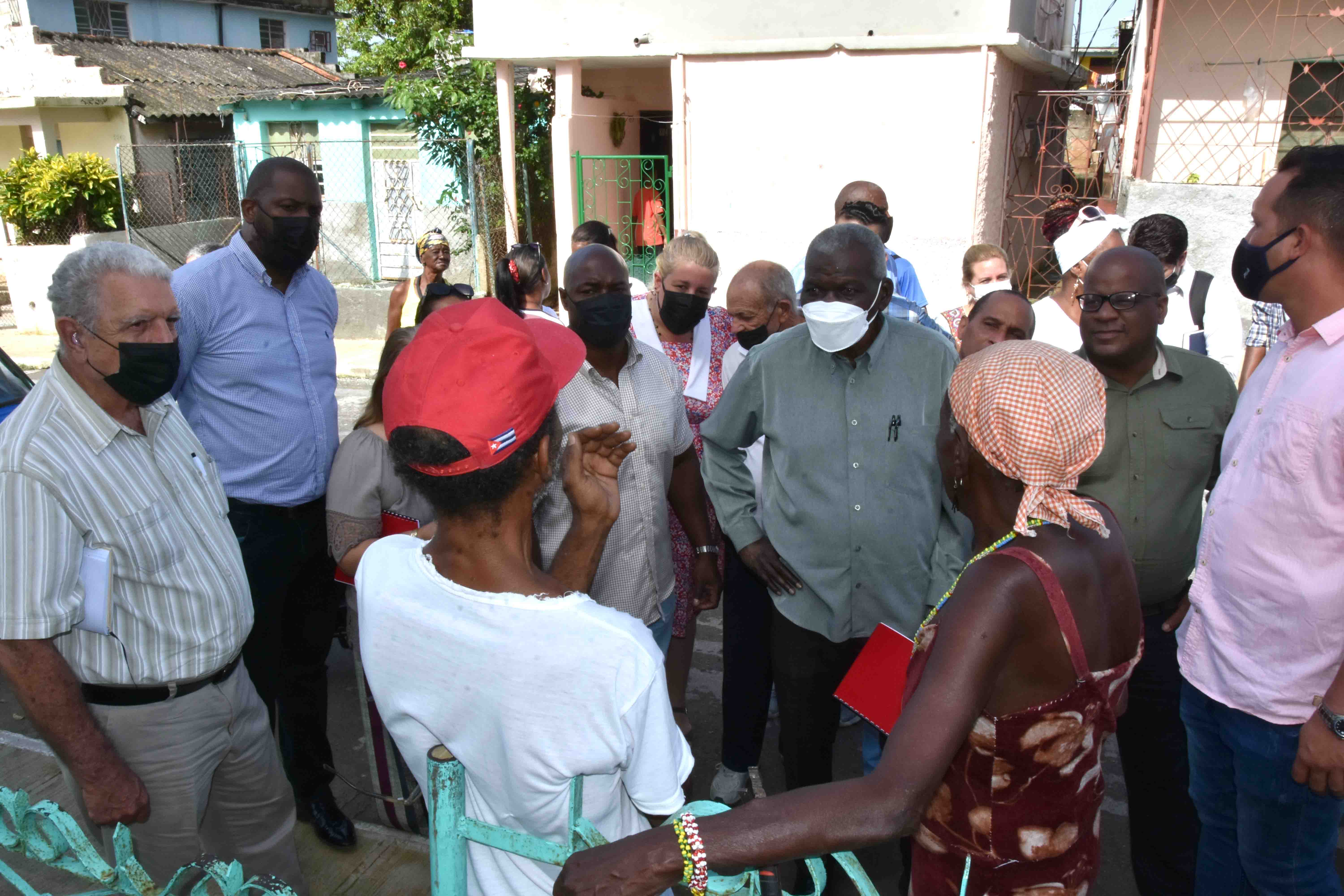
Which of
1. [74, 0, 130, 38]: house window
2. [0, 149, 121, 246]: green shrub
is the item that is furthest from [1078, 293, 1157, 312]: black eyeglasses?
[74, 0, 130, 38]: house window

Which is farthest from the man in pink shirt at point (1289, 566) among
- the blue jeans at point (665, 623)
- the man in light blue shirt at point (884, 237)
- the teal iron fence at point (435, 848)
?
the man in light blue shirt at point (884, 237)

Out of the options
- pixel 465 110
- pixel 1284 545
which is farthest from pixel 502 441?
pixel 465 110

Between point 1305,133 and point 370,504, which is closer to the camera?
point 370,504

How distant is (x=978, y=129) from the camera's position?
914cm

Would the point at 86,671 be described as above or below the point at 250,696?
above

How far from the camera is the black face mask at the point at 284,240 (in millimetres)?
3234

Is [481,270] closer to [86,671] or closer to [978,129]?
[978,129]

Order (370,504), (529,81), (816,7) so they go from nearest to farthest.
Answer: (370,504), (816,7), (529,81)

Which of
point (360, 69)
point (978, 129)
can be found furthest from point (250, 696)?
point (360, 69)

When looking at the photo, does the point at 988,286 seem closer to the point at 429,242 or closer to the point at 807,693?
the point at 807,693

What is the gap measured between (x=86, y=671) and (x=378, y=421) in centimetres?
107

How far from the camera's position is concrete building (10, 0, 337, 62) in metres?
20.4

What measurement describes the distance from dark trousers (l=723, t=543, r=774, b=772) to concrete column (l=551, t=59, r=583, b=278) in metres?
7.80

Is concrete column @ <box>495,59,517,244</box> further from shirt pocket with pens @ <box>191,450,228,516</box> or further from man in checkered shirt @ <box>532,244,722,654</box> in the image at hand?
shirt pocket with pens @ <box>191,450,228,516</box>
